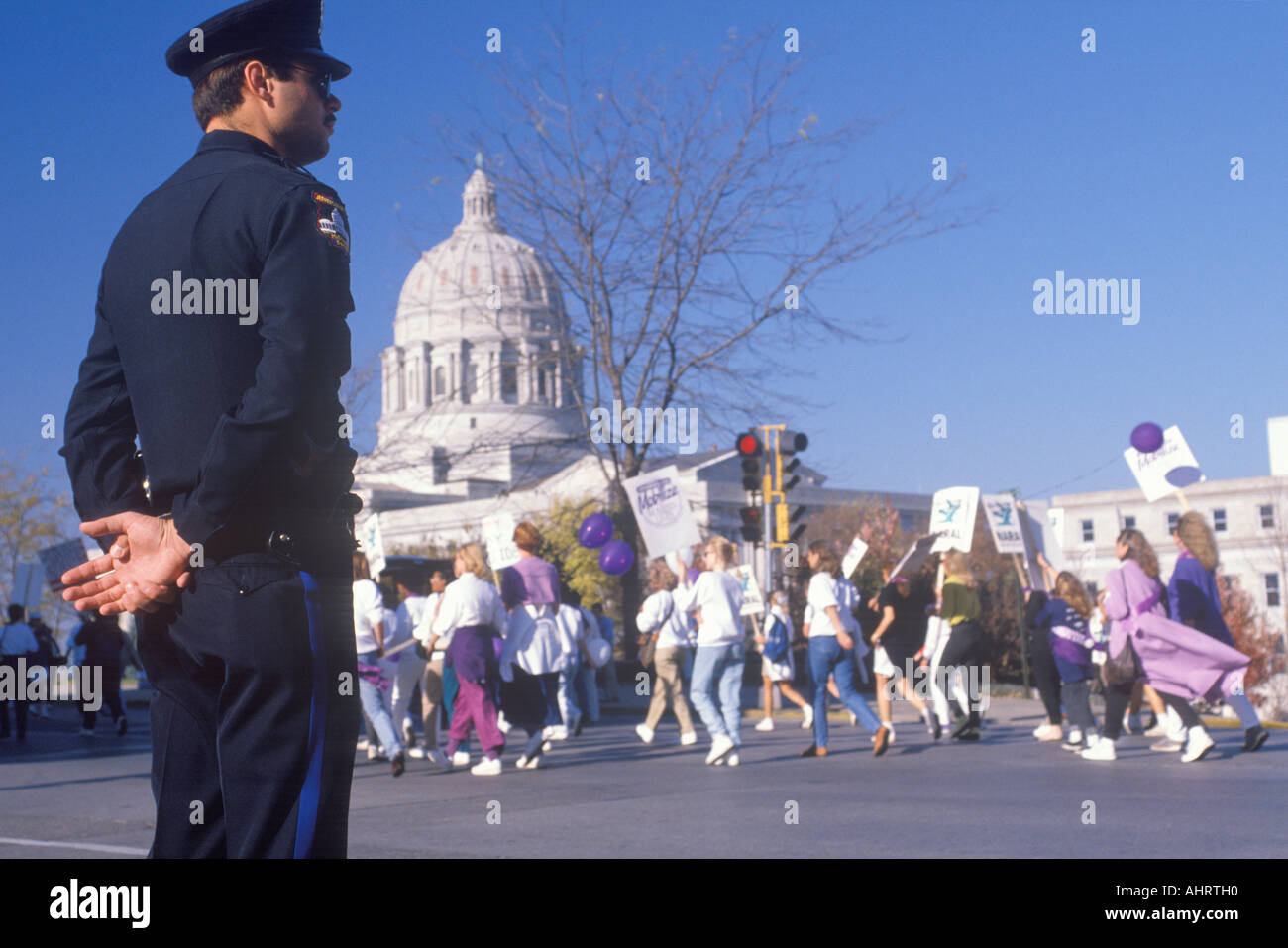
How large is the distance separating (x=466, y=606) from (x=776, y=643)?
6.79 m

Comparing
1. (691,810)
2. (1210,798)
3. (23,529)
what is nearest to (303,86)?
(691,810)

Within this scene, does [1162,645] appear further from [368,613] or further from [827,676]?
[368,613]

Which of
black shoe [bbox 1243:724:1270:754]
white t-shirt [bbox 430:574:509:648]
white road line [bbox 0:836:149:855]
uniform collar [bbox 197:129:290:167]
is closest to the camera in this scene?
uniform collar [bbox 197:129:290:167]

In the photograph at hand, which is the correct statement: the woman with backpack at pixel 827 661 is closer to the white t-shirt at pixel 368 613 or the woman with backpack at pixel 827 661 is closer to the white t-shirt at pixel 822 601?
the white t-shirt at pixel 822 601

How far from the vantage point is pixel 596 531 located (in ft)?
61.1

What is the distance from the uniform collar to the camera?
2797 mm

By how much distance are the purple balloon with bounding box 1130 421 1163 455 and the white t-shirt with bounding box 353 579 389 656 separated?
7390 mm

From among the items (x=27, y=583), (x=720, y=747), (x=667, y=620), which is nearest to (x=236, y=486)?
(x=720, y=747)

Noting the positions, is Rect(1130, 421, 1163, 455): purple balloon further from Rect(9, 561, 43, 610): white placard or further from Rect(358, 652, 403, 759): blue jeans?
Rect(9, 561, 43, 610): white placard

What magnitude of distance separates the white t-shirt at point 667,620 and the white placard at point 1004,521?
15.5ft

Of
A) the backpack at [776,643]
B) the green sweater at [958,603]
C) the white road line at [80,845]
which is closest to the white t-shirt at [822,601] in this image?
the green sweater at [958,603]

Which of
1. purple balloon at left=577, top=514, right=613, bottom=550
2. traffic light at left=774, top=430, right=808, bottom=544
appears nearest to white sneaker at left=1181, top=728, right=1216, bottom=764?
traffic light at left=774, top=430, right=808, bottom=544

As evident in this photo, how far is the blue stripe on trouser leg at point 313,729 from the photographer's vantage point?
251 centimetres
